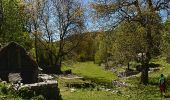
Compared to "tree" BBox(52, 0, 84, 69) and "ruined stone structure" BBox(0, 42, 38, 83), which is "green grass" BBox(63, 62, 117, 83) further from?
"ruined stone structure" BBox(0, 42, 38, 83)

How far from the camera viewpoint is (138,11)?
43.5 meters

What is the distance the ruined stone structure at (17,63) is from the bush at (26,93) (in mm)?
10982

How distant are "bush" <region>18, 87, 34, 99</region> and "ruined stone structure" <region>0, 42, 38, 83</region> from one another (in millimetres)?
10982

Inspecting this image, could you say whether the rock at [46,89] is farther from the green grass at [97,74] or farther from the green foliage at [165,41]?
the green grass at [97,74]

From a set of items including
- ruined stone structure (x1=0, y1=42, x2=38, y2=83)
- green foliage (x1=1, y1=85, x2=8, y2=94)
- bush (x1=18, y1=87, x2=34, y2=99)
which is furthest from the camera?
ruined stone structure (x1=0, y1=42, x2=38, y2=83)

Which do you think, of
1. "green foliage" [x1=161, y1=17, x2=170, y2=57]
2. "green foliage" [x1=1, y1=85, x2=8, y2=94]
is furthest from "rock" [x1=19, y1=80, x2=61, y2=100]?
"green foliage" [x1=161, y1=17, x2=170, y2=57]

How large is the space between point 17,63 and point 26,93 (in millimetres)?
12673

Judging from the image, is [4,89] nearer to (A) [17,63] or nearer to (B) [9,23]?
(A) [17,63]

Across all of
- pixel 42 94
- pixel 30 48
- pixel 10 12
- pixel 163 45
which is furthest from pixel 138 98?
pixel 30 48

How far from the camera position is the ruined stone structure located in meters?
38.9

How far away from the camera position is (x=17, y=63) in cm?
3953

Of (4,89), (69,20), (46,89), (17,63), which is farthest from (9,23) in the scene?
(4,89)

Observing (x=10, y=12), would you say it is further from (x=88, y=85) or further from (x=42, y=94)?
(x=42, y=94)

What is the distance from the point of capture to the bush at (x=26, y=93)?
1055 inches
